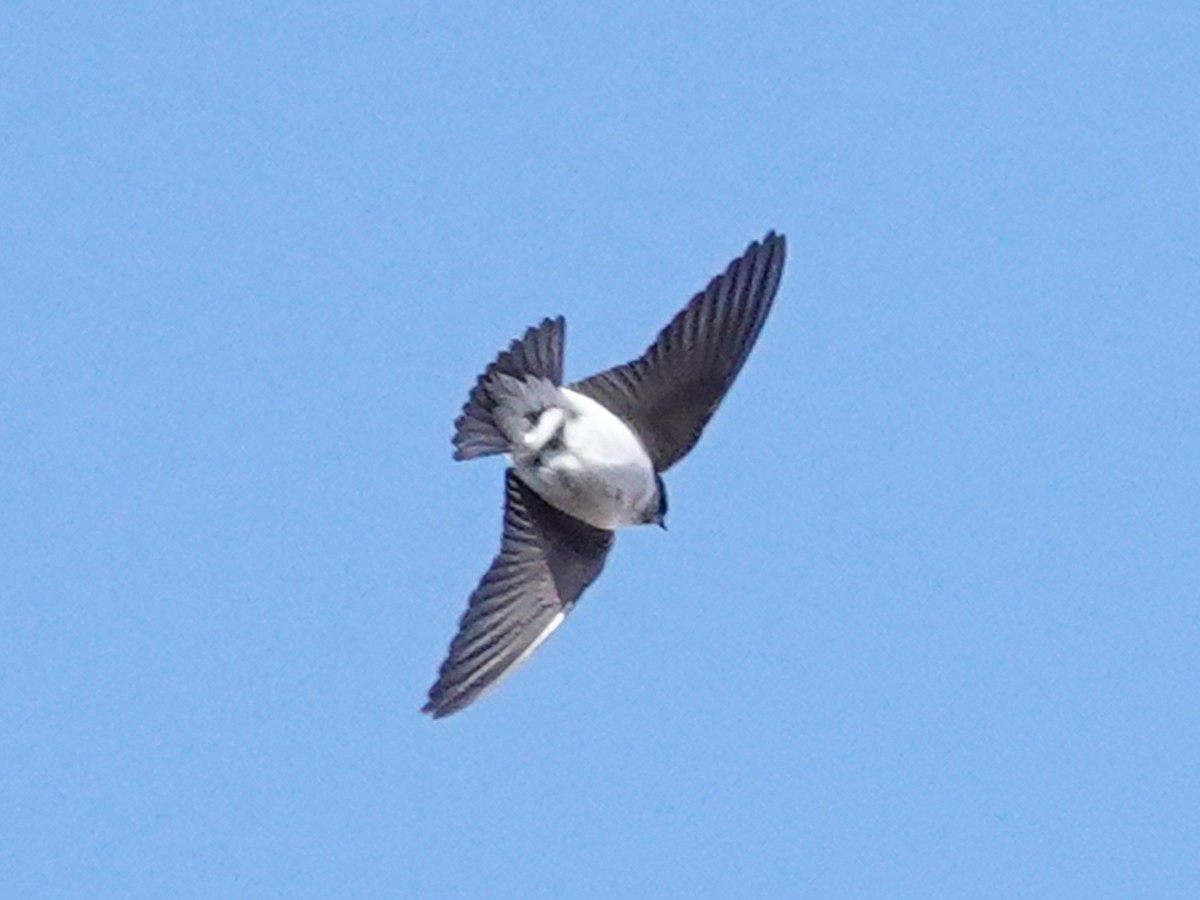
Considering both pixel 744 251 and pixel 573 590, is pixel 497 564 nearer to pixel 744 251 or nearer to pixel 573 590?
pixel 573 590

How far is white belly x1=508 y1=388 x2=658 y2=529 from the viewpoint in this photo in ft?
35.6

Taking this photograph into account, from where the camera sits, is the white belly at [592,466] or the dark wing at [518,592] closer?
the dark wing at [518,592]

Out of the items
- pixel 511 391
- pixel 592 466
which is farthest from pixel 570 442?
pixel 511 391

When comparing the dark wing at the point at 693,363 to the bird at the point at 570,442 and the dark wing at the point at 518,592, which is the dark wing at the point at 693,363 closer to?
the bird at the point at 570,442

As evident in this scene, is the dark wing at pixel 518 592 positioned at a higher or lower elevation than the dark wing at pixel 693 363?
lower

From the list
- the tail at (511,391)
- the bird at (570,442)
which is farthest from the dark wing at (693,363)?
the tail at (511,391)

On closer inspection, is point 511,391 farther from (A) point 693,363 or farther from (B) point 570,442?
(A) point 693,363

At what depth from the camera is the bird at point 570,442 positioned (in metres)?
10.7

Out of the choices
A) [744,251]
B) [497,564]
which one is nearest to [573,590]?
[497,564]

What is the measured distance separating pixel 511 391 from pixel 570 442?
23cm

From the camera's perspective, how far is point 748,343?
1080 centimetres

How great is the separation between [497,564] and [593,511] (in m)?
0.24

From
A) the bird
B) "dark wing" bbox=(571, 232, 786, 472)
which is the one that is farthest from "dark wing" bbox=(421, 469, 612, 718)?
"dark wing" bbox=(571, 232, 786, 472)

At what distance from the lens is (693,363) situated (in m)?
10.8
